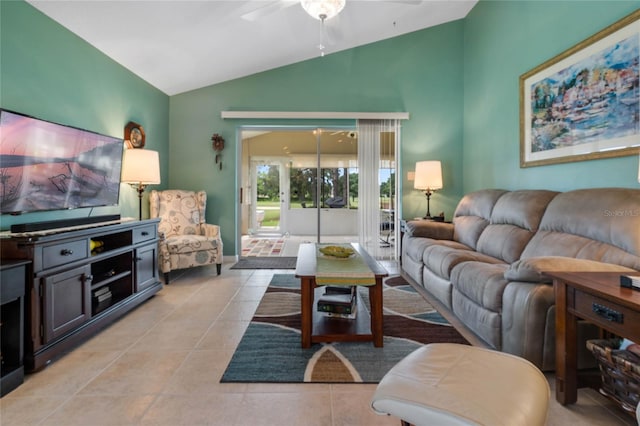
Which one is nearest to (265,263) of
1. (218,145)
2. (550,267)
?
(218,145)

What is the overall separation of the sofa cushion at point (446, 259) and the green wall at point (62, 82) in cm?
327

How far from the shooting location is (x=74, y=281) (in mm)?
2191

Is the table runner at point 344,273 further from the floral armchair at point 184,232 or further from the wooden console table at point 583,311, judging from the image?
the floral armchair at point 184,232

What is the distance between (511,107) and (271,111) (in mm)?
3172

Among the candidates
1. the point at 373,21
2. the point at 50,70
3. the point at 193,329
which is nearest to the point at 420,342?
the point at 193,329

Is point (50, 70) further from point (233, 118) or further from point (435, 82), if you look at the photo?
point (435, 82)

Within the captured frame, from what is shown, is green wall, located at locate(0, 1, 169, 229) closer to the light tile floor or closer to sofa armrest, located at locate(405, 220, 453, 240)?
the light tile floor

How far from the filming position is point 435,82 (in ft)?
16.2

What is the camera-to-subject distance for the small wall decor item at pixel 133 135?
12.4 ft

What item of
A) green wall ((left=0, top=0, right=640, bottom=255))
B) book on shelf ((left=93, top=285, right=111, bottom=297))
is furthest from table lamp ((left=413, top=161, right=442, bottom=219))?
book on shelf ((left=93, top=285, right=111, bottom=297))

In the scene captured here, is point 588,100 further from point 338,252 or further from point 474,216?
point 338,252

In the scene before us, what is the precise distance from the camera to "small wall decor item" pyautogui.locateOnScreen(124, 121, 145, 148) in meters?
3.77

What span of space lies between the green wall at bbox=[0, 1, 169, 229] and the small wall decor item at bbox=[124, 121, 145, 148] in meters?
0.07

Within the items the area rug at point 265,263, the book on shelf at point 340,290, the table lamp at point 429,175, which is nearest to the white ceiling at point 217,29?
the table lamp at point 429,175
